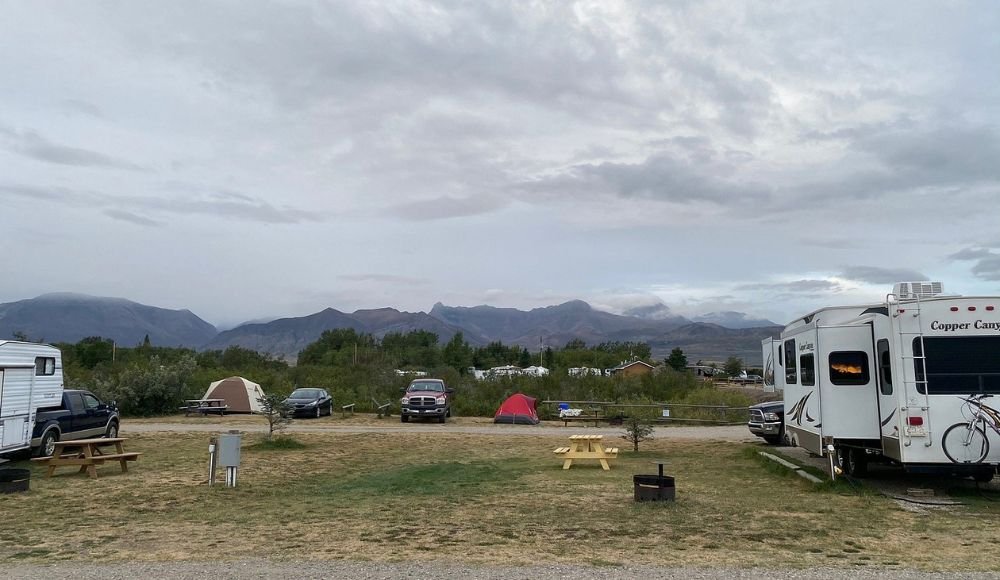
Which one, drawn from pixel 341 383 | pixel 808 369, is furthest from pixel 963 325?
pixel 341 383

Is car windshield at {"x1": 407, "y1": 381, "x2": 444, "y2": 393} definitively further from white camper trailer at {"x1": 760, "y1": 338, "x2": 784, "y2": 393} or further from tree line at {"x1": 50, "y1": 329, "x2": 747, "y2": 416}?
white camper trailer at {"x1": 760, "y1": 338, "x2": 784, "y2": 393}

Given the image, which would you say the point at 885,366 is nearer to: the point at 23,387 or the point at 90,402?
the point at 23,387

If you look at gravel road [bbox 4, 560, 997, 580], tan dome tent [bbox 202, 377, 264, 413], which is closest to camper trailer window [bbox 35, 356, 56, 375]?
gravel road [bbox 4, 560, 997, 580]

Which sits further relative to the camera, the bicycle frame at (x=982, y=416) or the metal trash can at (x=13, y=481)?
the metal trash can at (x=13, y=481)

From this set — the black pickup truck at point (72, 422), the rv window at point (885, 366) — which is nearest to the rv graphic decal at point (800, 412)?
the rv window at point (885, 366)

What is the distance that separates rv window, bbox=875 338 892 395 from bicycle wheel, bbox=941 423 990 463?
90 cm

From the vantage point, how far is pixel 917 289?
10914 mm

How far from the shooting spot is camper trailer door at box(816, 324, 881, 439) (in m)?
10.9

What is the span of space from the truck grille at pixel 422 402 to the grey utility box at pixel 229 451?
609 inches

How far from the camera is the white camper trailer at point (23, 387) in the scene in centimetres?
1272

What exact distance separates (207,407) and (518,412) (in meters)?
12.9

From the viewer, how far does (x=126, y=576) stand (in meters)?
6.11

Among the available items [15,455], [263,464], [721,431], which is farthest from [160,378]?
[721,431]

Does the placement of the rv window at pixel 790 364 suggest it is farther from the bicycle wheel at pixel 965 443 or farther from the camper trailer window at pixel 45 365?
the camper trailer window at pixel 45 365
